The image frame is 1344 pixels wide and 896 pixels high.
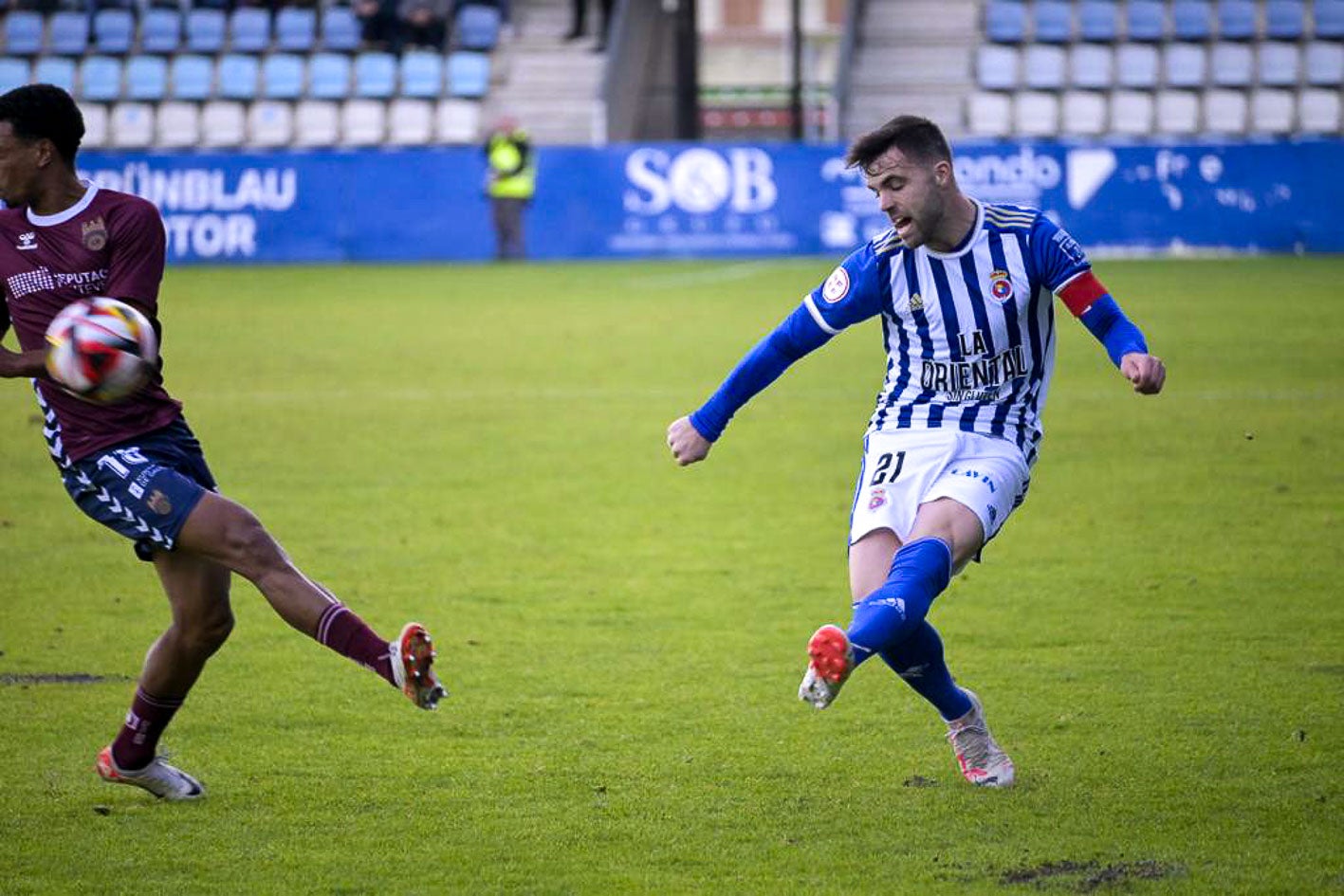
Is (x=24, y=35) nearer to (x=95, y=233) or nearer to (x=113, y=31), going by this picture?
(x=113, y=31)

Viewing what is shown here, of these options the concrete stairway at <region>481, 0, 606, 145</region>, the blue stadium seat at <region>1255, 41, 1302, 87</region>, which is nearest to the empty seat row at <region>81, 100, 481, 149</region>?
the concrete stairway at <region>481, 0, 606, 145</region>

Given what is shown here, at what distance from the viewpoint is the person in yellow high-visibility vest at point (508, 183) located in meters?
27.2

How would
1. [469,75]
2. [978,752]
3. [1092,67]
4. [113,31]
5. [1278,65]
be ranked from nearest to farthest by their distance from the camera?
1. [978,752]
2. [1278,65]
3. [1092,67]
4. [469,75]
5. [113,31]

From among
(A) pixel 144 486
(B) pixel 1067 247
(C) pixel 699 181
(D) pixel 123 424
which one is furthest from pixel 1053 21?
(A) pixel 144 486

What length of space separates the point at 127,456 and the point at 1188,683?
376cm

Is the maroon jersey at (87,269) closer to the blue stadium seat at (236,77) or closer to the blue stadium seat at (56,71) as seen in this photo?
the blue stadium seat at (236,77)

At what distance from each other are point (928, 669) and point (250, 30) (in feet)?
105

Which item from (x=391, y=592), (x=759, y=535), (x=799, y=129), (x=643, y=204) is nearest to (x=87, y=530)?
(x=391, y=592)

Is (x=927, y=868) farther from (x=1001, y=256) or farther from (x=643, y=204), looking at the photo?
(x=643, y=204)

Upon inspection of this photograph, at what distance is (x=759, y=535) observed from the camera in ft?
33.0

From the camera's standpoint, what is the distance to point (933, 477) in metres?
5.49

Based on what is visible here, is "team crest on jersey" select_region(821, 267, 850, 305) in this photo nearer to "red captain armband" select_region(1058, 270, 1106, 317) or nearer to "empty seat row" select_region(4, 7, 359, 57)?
"red captain armband" select_region(1058, 270, 1106, 317)

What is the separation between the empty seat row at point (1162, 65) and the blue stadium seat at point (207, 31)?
1366 cm

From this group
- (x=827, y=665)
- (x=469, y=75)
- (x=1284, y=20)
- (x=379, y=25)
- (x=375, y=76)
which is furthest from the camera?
(x=379, y=25)
